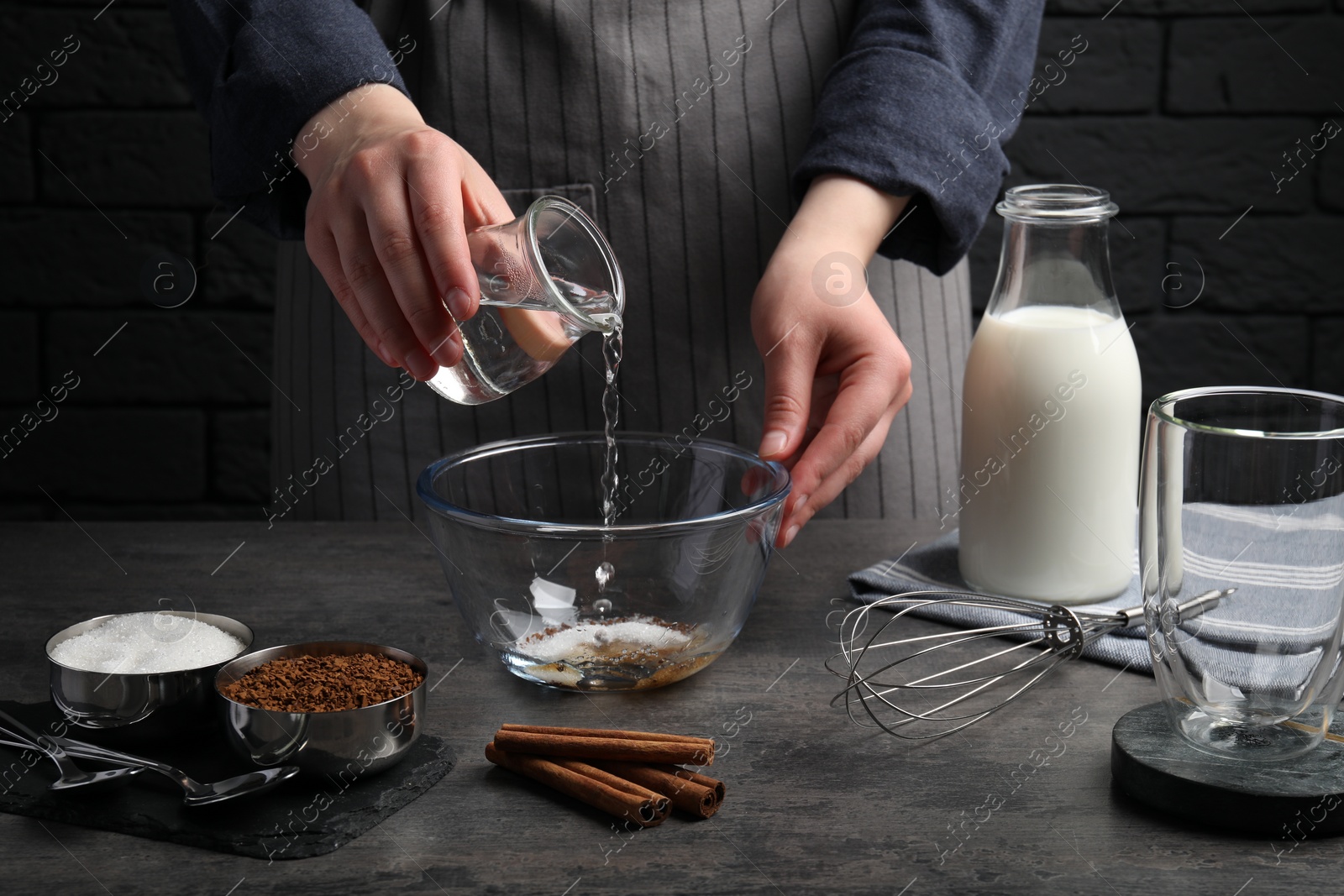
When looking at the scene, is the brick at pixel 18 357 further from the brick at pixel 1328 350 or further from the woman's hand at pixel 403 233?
the brick at pixel 1328 350

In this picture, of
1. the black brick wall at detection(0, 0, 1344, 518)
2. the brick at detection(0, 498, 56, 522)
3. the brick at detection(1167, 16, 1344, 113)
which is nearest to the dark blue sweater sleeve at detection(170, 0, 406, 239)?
the black brick wall at detection(0, 0, 1344, 518)

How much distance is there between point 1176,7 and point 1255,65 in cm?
12

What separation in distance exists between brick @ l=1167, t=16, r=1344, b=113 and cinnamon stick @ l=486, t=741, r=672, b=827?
4.33 feet

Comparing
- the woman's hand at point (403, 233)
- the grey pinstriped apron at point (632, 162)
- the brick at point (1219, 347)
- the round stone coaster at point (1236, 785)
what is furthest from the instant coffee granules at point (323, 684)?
the brick at point (1219, 347)

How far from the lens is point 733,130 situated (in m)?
1.06

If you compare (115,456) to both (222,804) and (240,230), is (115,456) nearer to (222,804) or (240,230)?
(240,230)

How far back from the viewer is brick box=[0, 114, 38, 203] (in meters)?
1.50

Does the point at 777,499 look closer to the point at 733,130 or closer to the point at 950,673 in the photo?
the point at 950,673

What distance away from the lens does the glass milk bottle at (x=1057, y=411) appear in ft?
2.46

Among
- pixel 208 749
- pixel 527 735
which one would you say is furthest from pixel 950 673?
pixel 208 749

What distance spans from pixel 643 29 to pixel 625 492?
463 millimetres

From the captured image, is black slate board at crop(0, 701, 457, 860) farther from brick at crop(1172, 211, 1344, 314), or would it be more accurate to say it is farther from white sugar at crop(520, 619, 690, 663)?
brick at crop(1172, 211, 1344, 314)

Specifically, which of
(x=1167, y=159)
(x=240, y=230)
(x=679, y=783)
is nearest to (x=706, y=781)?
(x=679, y=783)

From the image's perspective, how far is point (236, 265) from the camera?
1.53 m
